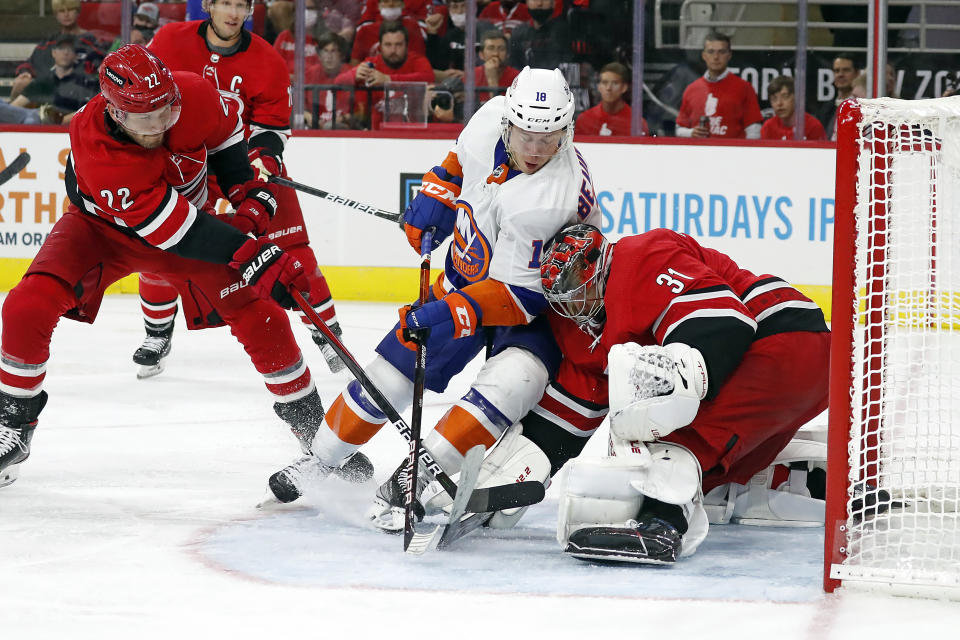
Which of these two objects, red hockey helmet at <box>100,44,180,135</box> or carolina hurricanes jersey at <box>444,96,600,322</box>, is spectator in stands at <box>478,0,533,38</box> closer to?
carolina hurricanes jersey at <box>444,96,600,322</box>

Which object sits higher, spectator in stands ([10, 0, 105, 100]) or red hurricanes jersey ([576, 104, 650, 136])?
spectator in stands ([10, 0, 105, 100])

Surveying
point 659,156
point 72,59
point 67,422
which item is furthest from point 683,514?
point 72,59

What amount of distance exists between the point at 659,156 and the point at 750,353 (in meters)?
3.59

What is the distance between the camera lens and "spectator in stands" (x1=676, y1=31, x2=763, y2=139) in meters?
5.95

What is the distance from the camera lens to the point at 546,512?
2693mm

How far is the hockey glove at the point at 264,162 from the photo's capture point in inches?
157

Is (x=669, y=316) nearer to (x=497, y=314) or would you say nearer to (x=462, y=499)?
(x=497, y=314)

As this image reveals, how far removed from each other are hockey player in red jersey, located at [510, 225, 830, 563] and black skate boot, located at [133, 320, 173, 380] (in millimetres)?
2101

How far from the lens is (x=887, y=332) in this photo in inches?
89.9

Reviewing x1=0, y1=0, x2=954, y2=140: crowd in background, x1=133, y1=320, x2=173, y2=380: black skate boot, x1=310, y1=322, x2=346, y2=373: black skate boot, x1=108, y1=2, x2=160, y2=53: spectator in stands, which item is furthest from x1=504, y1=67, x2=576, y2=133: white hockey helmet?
x1=108, y1=2, x2=160, y2=53: spectator in stands

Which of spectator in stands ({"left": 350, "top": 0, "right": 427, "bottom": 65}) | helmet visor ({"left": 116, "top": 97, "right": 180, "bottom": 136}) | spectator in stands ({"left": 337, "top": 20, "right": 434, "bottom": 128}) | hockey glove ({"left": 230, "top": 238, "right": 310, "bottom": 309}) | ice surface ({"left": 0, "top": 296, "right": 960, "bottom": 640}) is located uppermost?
spectator in stands ({"left": 350, "top": 0, "right": 427, "bottom": 65})

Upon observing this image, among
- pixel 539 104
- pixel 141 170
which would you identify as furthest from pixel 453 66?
pixel 539 104

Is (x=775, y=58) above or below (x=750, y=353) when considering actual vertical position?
above

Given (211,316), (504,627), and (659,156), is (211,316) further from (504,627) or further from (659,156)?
(659,156)
